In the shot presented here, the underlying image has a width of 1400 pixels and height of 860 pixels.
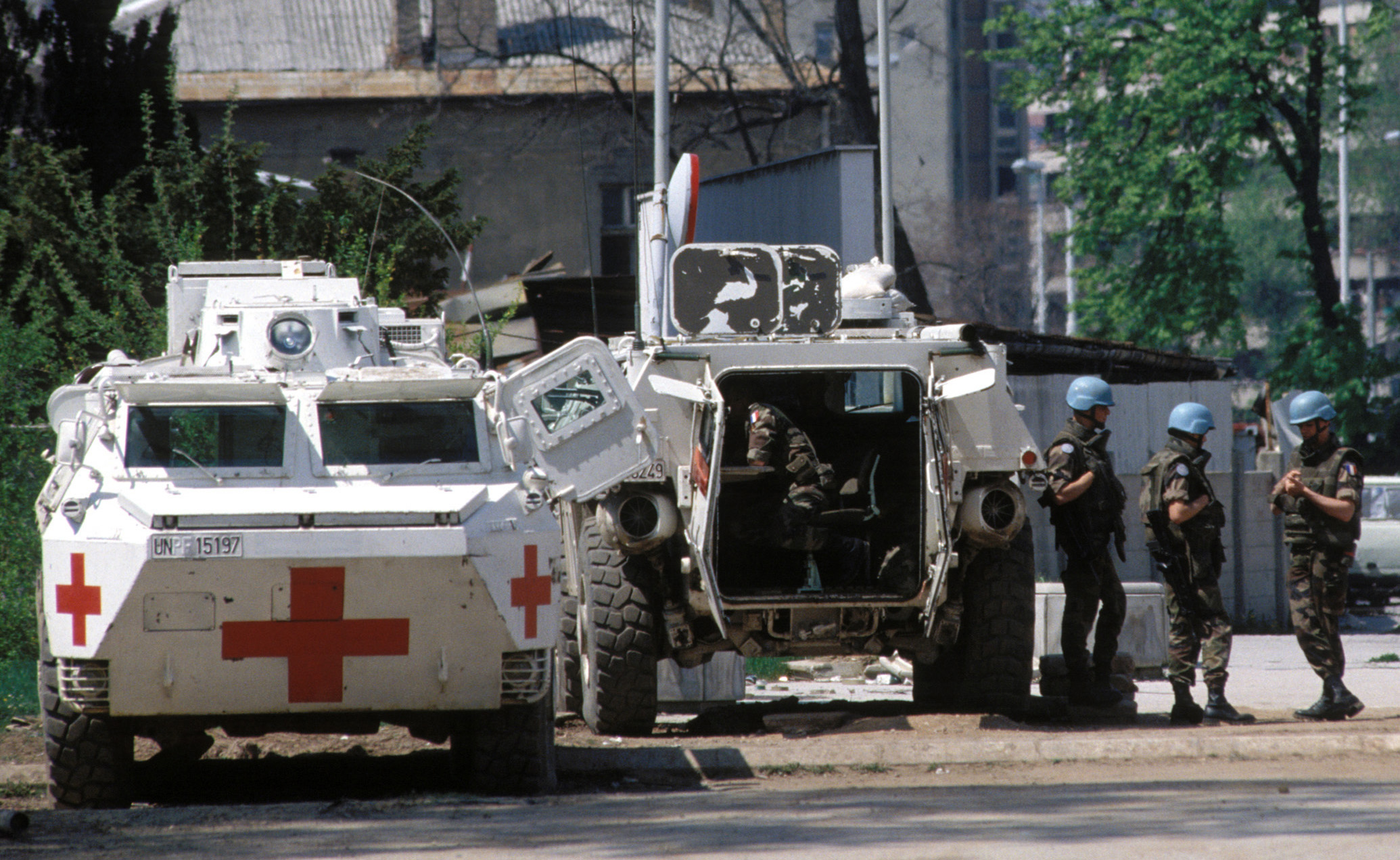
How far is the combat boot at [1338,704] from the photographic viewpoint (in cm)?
1045

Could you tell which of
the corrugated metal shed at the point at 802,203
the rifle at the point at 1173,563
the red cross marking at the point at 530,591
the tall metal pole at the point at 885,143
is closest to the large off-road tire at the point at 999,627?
the rifle at the point at 1173,563

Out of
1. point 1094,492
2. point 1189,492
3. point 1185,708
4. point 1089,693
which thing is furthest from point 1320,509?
point 1089,693

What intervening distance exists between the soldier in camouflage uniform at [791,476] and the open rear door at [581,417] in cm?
126

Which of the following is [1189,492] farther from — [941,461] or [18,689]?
[18,689]

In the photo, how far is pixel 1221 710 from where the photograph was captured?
10.5 metres

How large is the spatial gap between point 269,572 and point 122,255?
8.57m

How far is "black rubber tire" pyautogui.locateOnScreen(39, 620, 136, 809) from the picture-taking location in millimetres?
7492

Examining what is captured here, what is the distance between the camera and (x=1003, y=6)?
2952cm

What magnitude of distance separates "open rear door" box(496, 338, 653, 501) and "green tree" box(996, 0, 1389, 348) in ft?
66.9

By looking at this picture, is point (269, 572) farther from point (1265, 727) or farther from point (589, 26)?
point (589, 26)

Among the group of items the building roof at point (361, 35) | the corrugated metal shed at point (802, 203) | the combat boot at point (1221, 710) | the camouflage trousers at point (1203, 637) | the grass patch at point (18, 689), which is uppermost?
the building roof at point (361, 35)

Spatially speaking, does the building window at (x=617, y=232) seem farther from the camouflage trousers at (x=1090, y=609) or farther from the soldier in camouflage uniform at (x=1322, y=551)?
the soldier in camouflage uniform at (x=1322, y=551)

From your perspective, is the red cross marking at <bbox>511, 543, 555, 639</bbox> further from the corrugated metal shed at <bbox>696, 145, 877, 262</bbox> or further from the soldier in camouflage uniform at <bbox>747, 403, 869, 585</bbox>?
the corrugated metal shed at <bbox>696, 145, 877, 262</bbox>

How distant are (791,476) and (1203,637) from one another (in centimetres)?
270
